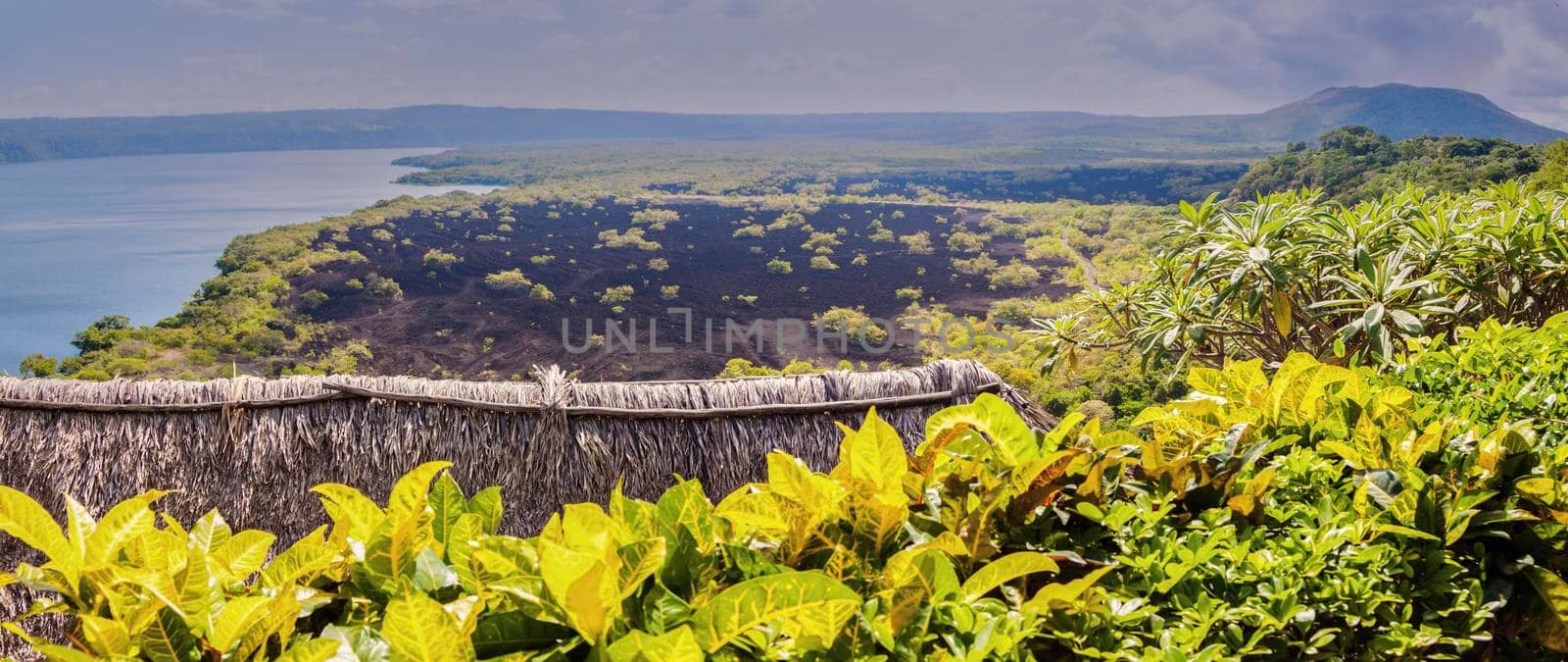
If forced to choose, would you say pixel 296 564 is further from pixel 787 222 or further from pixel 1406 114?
pixel 1406 114

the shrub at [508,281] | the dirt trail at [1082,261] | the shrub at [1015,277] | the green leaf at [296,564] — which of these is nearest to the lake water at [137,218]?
the shrub at [508,281]

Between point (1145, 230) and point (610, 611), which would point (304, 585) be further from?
point (1145, 230)

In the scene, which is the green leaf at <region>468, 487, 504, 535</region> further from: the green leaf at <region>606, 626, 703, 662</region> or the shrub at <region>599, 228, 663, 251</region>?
the shrub at <region>599, 228, 663, 251</region>

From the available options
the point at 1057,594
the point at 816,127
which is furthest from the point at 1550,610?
the point at 816,127

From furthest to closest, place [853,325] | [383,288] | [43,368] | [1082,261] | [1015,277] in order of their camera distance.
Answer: [383,288] → [1015,277] → [853,325] → [1082,261] → [43,368]

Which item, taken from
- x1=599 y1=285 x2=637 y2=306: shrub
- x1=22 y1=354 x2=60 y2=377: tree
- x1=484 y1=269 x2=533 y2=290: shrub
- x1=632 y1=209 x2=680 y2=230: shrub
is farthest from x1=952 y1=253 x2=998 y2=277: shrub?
x1=22 y1=354 x2=60 y2=377: tree

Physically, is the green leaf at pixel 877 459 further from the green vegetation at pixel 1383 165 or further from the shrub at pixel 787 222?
the shrub at pixel 787 222
